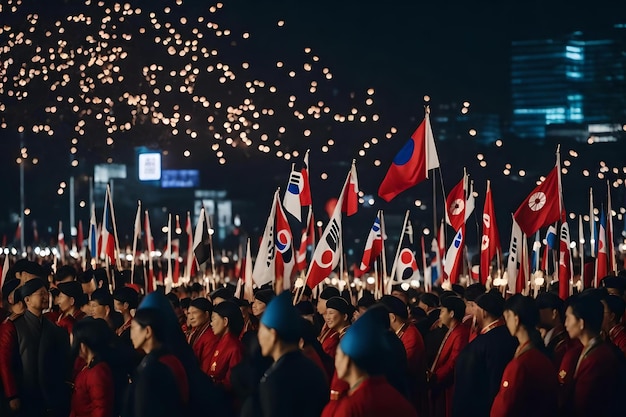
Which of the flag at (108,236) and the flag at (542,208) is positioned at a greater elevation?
the flag at (542,208)

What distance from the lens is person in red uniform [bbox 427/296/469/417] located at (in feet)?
36.0

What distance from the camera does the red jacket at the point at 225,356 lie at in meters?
9.82

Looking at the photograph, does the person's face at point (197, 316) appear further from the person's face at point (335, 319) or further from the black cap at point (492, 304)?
the black cap at point (492, 304)

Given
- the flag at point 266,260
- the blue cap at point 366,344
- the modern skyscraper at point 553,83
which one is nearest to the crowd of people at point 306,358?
the blue cap at point 366,344

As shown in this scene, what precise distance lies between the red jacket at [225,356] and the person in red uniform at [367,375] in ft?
13.1

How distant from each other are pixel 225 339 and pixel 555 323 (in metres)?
2.70

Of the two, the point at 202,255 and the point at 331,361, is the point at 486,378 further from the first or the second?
the point at 202,255

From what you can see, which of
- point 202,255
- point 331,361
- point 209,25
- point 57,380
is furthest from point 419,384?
point 209,25

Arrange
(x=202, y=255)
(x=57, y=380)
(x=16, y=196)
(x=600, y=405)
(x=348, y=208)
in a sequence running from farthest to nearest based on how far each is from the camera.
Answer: (x=16, y=196), (x=202, y=255), (x=348, y=208), (x=57, y=380), (x=600, y=405)

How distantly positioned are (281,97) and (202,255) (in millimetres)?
15955

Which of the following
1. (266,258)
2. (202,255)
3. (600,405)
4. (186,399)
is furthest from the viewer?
(202,255)

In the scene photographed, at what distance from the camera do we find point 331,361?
967 centimetres

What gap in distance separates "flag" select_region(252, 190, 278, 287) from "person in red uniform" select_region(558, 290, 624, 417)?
6.98 metres

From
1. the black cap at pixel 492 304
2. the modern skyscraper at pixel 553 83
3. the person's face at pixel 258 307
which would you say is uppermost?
the modern skyscraper at pixel 553 83
